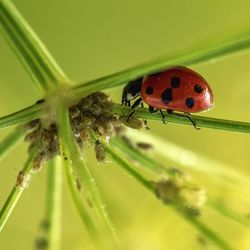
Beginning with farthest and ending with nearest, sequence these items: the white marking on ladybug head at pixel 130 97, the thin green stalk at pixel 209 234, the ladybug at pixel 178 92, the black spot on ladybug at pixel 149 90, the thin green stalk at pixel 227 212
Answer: the white marking on ladybug head at pixel 130 97 < the black spot on ladybug at pixel 149 90 < the ladybug at pixel 178 92 < the thin green stalk at pixel 227 212 < the thin green stalk at pixel 209 234

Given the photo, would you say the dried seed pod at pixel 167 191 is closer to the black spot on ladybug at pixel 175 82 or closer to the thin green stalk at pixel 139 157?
the thin green stalk at pixel 139 157

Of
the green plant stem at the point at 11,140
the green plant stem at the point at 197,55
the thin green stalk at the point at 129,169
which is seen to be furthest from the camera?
the green plant stem at the point at 11,140

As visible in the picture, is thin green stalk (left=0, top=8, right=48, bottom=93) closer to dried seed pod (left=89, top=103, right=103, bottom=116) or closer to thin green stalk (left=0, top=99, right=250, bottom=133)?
thin green stalk (left=0, top=99, right=250, bottom=133)

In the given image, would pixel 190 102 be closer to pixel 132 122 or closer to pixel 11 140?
pixel 132 122

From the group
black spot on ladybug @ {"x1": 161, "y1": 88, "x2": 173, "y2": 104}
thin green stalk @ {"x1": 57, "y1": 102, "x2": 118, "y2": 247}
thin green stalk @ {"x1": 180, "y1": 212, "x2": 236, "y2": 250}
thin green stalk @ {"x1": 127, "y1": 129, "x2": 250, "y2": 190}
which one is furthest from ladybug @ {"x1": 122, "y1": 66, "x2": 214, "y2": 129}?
thin green stalk @ {"x1": 180, "y1": 212, "x2": 236, "y2": 250}

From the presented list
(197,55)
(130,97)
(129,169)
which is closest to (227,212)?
(129,169)

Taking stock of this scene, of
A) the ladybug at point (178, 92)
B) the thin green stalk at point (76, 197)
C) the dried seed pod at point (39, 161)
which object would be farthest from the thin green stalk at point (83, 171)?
the ladybug at point (178, 92)
